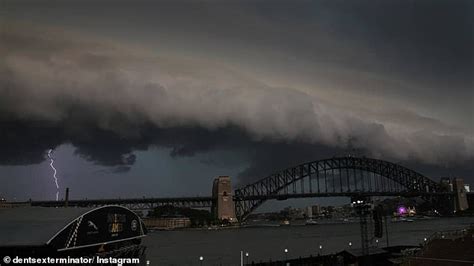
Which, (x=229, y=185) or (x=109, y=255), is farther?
(x=229, y=185)

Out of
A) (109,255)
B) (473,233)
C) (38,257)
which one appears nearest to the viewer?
(38,257)

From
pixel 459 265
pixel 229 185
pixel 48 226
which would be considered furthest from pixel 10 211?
pixel 229 185

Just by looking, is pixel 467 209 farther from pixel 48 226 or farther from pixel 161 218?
pixel 48 226

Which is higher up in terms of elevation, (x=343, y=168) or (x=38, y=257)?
(x=343, y=168)

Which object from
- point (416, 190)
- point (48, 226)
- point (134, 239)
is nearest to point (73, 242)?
point (48, 226)

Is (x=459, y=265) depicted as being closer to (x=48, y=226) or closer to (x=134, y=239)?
(x=134, y=239)

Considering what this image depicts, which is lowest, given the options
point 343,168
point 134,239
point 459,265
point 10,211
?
point 459,265

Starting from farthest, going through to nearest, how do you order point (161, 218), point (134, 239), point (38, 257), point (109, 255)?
point (161, 218) < point (134, 239) < point (109, 255) < point (38, 257)
